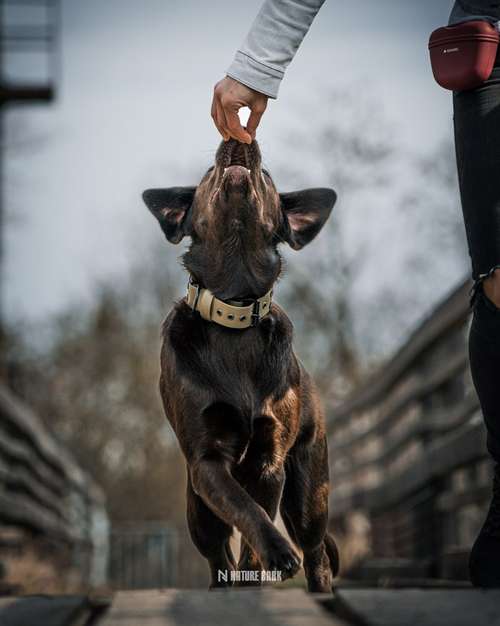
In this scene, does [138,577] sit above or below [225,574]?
below

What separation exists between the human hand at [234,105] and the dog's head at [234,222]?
1.57ft

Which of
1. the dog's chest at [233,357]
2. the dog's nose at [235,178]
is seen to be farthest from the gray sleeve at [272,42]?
the dog's chest at [233,357]

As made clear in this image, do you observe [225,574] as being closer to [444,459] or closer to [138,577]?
[444,459]

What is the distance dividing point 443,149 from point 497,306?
438 inches

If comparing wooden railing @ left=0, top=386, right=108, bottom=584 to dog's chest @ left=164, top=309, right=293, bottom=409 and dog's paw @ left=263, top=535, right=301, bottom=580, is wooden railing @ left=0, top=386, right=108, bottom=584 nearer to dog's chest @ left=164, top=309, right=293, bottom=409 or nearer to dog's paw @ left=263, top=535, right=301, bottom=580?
dog's chest @ left=164, top=309, right=293, bottom=409

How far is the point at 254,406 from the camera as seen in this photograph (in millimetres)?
3188

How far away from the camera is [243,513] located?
9.46ft

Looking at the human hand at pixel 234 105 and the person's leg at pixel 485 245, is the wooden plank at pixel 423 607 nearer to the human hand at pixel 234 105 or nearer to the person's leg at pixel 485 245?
the person's leg at pixel 485 245

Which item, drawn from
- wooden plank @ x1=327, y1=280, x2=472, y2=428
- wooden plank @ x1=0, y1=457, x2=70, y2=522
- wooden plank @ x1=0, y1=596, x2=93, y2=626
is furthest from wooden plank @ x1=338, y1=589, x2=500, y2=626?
wooden plank @ x1=0, y1=457, x2=70, y2=522

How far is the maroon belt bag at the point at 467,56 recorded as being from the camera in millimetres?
2654

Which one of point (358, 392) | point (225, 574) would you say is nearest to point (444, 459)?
point (225, 574)

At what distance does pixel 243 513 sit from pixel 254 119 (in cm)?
115

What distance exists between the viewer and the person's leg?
8.62 feet

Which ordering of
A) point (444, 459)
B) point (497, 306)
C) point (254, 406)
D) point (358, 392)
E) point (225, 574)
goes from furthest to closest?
1. point (358, 392)
2. point (444, 459)
3. point (225, 574)
4. point (254, 406)
5. point (497, 306)
